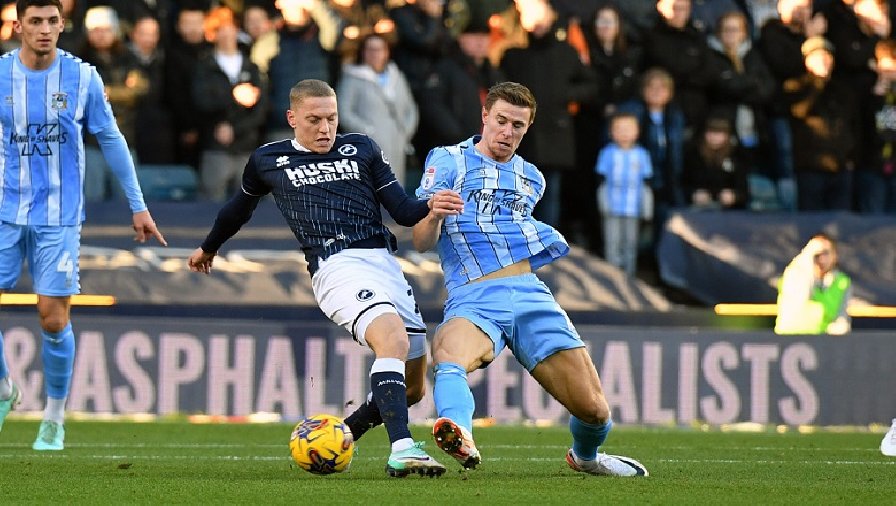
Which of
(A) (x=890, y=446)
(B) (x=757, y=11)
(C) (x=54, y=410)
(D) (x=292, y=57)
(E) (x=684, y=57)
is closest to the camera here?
(C) (x=54, y=410)

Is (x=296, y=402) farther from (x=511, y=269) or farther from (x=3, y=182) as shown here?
(x=511, y=269)

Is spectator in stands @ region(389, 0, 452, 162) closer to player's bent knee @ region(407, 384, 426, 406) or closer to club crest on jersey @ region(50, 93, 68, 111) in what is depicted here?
club crest on jersey @ region(50, 93, 68, 111)

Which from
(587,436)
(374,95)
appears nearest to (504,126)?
(587,436)

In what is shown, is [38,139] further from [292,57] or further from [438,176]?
[292,57]

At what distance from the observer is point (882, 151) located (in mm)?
16953

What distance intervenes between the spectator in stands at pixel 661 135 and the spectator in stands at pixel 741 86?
1.60 ft

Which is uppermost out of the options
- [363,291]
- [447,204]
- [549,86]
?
[549,86]

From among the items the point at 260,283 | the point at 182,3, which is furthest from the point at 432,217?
the point at 182,3

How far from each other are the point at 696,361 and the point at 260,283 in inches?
150

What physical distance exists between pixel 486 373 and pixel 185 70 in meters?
3.82

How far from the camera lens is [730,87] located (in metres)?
16.7

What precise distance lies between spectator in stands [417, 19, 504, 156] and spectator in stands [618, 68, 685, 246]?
1.31 meters

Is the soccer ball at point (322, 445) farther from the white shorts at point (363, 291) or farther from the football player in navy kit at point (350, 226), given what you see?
the white shorts at point (363, 291)

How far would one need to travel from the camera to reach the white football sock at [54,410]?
10156 mm
